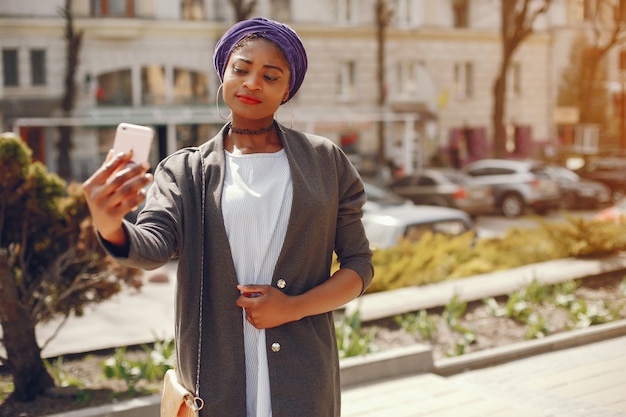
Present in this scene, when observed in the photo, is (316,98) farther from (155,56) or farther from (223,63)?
(223,63)

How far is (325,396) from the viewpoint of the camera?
2.54 metres

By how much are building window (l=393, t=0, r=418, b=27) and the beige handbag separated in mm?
37299

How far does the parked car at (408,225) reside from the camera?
1226 cm

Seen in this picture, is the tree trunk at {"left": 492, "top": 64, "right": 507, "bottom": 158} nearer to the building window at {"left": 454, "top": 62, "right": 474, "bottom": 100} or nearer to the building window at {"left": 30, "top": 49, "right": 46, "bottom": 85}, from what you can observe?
the building window at {"left": 454, "top": 62, "right": 474, "bottom": 100}

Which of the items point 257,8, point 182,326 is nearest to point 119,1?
point 257,8

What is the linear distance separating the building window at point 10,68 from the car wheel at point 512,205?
59.1ft

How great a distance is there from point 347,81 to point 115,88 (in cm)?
1059

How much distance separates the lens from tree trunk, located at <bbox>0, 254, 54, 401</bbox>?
520 centimetres

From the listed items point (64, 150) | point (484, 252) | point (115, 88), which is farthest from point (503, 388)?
point (115, 88)

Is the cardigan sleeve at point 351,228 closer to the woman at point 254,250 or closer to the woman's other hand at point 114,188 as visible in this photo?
the woman at point 254,250

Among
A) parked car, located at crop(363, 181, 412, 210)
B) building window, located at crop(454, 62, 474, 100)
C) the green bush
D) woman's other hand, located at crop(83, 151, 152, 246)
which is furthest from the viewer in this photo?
building window, located at crop(454, 62, 474, 100)

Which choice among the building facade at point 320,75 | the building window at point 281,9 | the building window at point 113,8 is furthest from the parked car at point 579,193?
the building window at point 113,8

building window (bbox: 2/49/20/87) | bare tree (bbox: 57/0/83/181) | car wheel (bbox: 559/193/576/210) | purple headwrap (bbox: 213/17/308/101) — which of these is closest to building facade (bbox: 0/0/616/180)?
building window (bbox: 2/49/20/87)

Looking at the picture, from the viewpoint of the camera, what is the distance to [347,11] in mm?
36781
